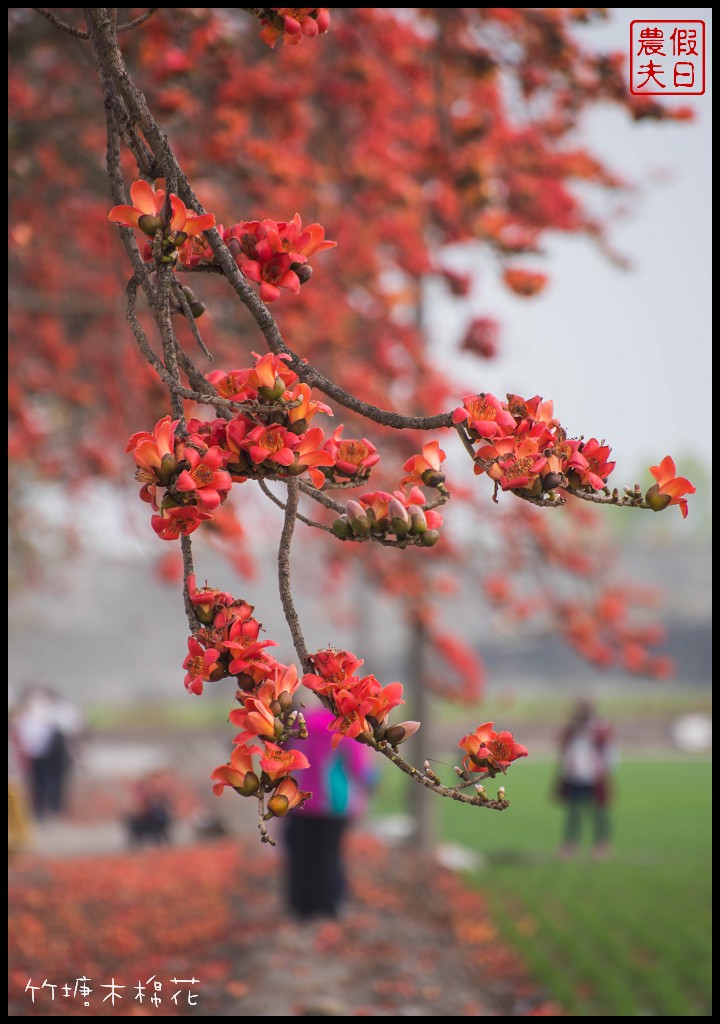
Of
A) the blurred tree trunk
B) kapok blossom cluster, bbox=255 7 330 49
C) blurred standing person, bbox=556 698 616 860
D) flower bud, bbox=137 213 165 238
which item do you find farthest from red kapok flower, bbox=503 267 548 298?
blurred standing person, bbox=556 698 616 860

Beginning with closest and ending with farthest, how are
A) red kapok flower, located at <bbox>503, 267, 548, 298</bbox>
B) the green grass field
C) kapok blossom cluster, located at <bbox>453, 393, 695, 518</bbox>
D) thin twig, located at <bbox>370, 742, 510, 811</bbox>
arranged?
thin twig, located at <bbox>370, 742, 510, 811</bbox> < kapok blossom cluster, located at <bbox>453, 393, 695, 518</bbox> < red kapok flower, located at <bbox>503, 267, 548, 298</bbox> < the green grass field

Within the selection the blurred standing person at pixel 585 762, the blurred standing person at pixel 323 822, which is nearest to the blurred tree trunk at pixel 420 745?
the blurred standing person at pixel 585 762

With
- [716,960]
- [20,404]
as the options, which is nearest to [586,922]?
[716,960]

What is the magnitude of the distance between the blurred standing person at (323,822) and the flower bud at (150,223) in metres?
2.93

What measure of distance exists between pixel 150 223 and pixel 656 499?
2.44ft

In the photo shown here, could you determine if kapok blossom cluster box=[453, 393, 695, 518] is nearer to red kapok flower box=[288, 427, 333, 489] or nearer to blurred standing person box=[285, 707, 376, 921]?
red kapok flower box=[288, 427, 333, 489]

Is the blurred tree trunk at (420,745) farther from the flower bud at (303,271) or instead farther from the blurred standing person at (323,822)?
the flower bud at (303,271)

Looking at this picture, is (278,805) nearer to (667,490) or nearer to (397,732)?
(397,732)

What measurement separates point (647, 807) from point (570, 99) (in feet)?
30.5

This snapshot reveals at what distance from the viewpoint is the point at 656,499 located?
1.27 m

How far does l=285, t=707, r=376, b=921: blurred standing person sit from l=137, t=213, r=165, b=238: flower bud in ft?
9.62

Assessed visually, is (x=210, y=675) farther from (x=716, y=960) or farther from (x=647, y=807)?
(x=647, y=807)

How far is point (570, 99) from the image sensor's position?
3602 mm

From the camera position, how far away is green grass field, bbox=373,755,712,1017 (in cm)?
464
